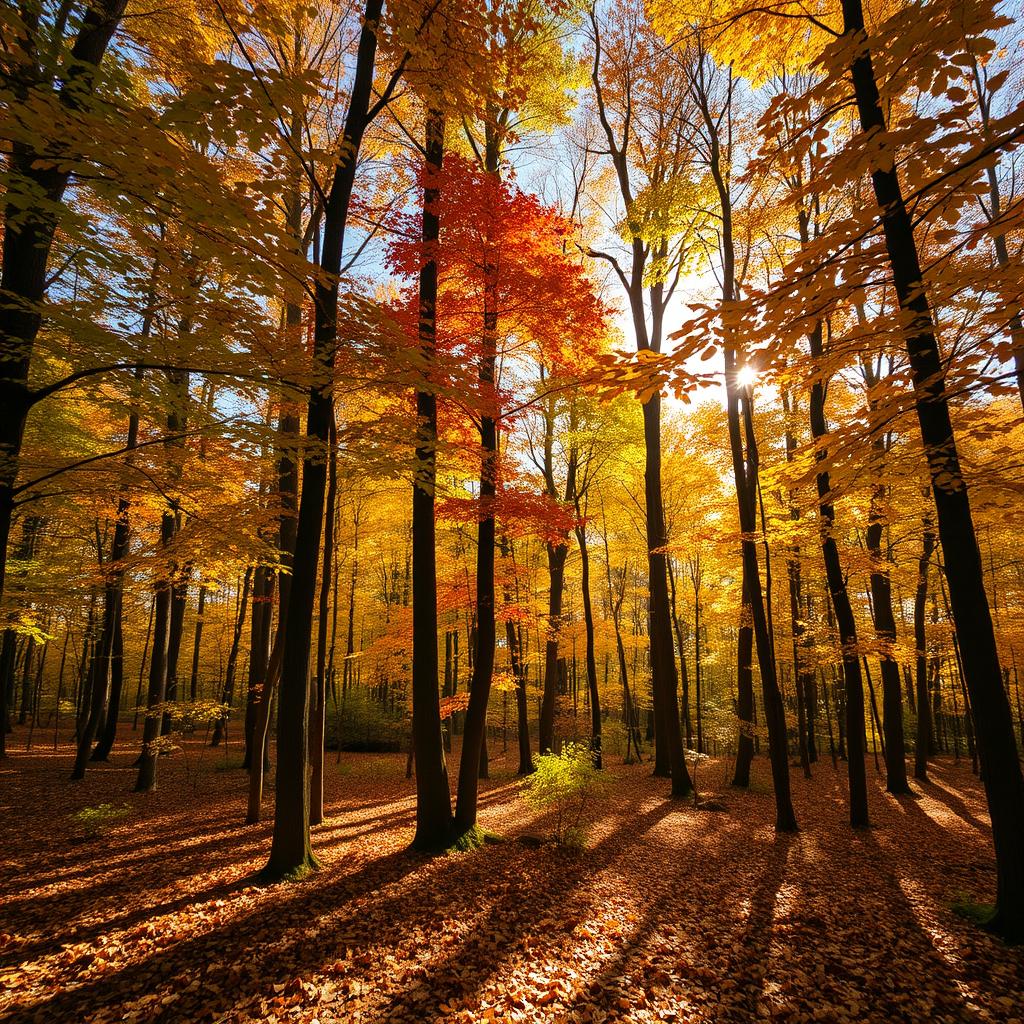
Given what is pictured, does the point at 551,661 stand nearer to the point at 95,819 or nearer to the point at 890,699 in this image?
the point at 890,699

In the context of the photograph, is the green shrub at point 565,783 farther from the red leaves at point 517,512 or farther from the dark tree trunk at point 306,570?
the red leaves at point 517,512

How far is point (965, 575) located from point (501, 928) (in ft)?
18.6

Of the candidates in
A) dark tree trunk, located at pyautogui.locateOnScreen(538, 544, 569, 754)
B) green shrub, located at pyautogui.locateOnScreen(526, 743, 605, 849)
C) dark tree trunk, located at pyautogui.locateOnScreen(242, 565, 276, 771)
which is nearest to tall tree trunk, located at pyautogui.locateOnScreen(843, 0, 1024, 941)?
green shrub, located at pyautogui.locateOnScreen(526, 743, 605, 849)

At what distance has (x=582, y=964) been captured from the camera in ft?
13.4

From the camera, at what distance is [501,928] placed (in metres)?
4.66

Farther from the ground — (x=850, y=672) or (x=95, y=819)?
(x=850, y=672)

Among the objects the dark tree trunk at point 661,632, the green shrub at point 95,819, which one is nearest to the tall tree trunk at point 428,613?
the green shrub at point 95,819

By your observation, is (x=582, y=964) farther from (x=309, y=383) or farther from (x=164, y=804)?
(x=164, y=804)

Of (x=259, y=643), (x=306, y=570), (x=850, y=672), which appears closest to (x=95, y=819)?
(x=259, y=643)

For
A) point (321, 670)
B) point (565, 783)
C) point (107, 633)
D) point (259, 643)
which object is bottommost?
point (565, 783)

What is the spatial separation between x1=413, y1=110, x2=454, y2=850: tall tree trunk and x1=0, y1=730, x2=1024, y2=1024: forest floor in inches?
25.9

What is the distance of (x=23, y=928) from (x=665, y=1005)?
612cm

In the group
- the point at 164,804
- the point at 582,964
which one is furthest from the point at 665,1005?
the point at 164,804

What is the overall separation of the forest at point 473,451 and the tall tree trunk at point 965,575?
35 mm
